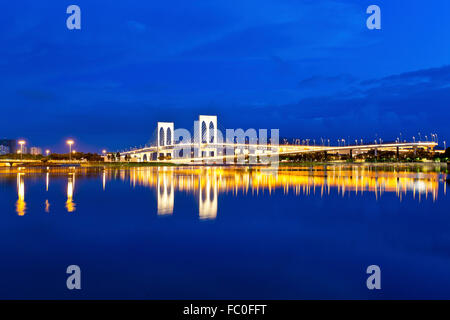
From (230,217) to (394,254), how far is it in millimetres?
3785

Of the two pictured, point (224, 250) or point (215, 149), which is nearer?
point (224, 250)

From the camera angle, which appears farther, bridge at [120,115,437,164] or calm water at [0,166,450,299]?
bridge at [120,115,437,164]

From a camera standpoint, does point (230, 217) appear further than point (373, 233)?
Yes

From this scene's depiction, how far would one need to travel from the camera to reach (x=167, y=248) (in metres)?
5.78

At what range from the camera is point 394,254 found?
5523 millimetres

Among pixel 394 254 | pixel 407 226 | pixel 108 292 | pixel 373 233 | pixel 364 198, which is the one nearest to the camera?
pixel 108 292

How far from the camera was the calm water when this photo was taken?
4.18 meters

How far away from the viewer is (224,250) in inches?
224

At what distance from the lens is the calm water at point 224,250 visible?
4.18 m

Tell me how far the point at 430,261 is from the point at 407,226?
2604mm

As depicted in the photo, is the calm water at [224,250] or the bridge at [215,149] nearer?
the calm water at [224,250]
